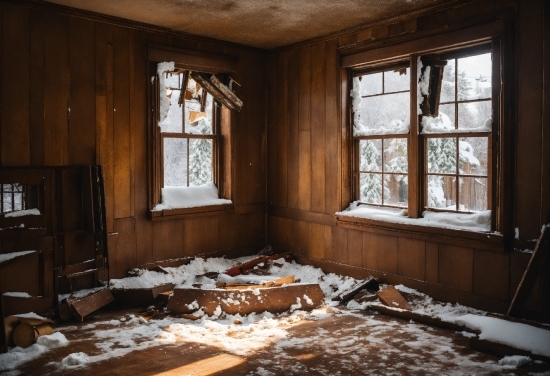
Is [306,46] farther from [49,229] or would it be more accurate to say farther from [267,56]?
[49,229]

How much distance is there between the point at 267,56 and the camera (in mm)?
6930

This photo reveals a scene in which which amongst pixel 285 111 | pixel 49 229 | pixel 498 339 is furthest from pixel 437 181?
pixel 49 229

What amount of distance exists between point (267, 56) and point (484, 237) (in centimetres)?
400

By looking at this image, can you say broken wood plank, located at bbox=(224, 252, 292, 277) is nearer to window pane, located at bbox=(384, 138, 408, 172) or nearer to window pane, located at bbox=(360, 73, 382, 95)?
window pane, located at bbox=(384, 138, 408, 172)

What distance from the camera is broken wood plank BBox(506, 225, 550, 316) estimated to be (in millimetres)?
3967

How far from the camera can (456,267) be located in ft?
15.9

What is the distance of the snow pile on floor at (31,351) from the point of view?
11.5 ft

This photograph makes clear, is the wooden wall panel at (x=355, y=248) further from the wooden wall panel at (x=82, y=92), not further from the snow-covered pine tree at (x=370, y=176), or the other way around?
the wooden wall panel at (x=82, y=92)

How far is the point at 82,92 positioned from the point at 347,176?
326cm

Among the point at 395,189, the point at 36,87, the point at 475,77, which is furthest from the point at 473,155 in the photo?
the point at 36,87

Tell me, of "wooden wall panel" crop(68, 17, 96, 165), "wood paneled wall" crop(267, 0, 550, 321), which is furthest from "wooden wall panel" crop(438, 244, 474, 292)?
"wooden wall panel" crop(68, 17, 96, 165)

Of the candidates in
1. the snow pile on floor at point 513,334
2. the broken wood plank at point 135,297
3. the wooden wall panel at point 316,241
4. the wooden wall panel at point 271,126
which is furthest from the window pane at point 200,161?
the snow pile on floor at point 513,334

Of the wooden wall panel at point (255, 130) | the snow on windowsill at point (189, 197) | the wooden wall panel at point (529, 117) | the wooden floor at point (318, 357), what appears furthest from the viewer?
the wooden wall panel at point (255, 130)

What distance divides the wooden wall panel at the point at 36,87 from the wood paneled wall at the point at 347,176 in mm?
3107
